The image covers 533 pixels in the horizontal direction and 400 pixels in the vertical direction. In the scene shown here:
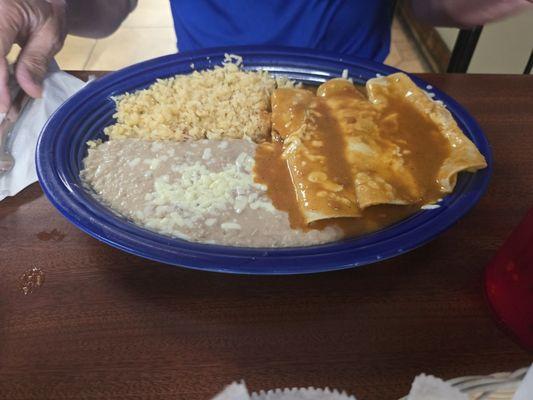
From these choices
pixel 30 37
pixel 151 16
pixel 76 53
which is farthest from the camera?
pixel 151 16

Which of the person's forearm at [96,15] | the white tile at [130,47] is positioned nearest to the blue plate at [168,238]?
the person's forearm at [96,15]

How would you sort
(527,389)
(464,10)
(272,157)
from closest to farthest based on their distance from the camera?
(527,389)
(272,157)
(464,10)

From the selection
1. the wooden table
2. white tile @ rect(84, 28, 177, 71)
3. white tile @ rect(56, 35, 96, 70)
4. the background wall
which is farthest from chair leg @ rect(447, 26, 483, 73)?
white tile @ rect(56, 35, 96, 70)

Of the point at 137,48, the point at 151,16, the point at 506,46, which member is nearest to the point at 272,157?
the point at 506,46

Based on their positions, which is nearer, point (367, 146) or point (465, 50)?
point (367, 146)

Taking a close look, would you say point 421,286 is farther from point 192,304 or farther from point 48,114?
point 48,114

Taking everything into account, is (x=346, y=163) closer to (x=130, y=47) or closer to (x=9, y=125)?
(x=9, y=125)

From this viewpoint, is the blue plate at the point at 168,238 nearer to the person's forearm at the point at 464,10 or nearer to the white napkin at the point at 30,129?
the white napkin at the point at 30,129

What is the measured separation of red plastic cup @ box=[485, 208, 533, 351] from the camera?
658mm

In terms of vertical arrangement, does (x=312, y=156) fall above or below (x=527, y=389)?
below

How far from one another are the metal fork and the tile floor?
5.30 ft

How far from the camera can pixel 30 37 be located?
1076mm

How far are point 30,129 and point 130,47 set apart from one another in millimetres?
1962

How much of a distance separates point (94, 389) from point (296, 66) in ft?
2.68
